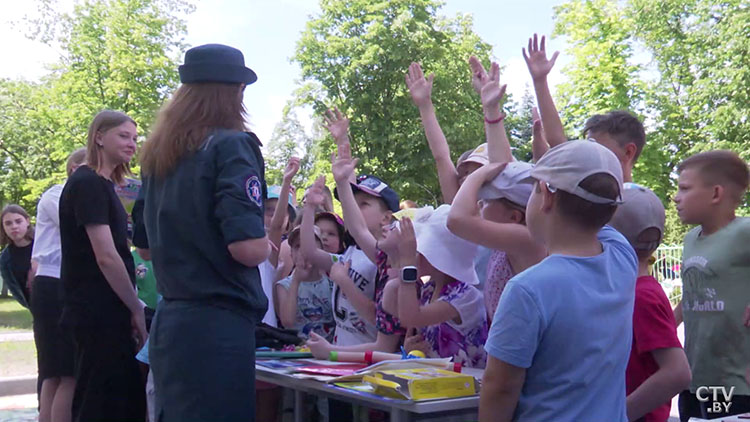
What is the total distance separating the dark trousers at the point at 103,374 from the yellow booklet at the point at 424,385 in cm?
183

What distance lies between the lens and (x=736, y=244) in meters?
3.62

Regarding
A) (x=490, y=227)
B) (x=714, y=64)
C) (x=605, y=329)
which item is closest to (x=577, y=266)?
(x=605, y=329)

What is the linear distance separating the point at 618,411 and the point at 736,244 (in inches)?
79.2

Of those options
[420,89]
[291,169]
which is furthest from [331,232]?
[420,89]

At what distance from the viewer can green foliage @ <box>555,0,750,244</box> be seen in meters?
23.6

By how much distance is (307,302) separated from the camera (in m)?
4.65

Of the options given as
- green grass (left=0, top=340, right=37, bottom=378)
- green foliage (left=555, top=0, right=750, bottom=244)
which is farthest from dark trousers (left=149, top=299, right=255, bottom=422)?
green foliage (left=555, top=0, right=750, bottom=244)

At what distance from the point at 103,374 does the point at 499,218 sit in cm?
232

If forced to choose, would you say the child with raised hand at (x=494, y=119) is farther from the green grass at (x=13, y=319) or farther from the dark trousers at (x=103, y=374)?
the green grass at (x=13, y=319)

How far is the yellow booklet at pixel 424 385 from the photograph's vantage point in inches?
96.0

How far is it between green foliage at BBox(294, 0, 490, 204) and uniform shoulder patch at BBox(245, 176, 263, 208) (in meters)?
25.5

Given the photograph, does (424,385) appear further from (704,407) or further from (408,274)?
(704,407)

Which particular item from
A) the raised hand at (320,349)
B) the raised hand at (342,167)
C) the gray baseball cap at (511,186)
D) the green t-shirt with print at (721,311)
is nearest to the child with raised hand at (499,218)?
the gray baseball cap at (511,186)

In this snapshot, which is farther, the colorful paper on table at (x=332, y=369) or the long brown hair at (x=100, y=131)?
the long brown hair at (x=100, y=131)
